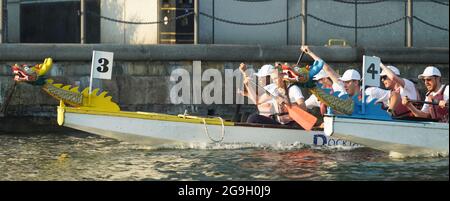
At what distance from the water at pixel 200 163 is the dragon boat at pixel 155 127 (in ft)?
0.54

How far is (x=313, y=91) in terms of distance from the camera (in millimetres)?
14750

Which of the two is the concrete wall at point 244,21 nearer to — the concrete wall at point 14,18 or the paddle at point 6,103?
the concrete wall at point 14,18

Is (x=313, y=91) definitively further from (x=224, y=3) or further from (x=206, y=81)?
(x=224, y=3)

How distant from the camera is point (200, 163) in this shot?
559 inches

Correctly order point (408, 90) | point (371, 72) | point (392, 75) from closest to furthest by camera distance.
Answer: point (371, 72)
point (392, 75)
point (408, 90)

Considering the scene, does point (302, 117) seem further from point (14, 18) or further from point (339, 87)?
point (14, 18)

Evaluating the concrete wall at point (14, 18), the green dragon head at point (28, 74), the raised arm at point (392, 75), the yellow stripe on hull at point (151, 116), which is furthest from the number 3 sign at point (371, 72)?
the concrete wall at point (14, 18)

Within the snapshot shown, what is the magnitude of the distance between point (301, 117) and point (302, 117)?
17mm

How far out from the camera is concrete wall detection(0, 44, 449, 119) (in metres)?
18.5

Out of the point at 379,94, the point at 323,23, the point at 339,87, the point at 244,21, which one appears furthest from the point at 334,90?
the point at 323,23

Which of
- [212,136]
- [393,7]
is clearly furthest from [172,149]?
[393,7]

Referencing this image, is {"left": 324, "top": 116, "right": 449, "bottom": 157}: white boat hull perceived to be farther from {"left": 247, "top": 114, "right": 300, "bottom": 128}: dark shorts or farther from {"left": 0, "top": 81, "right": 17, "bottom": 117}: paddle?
{"left": 0, "top": 81, "right": 17, "bottom": 117}: paddle

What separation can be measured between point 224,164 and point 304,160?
1271 millimetres
